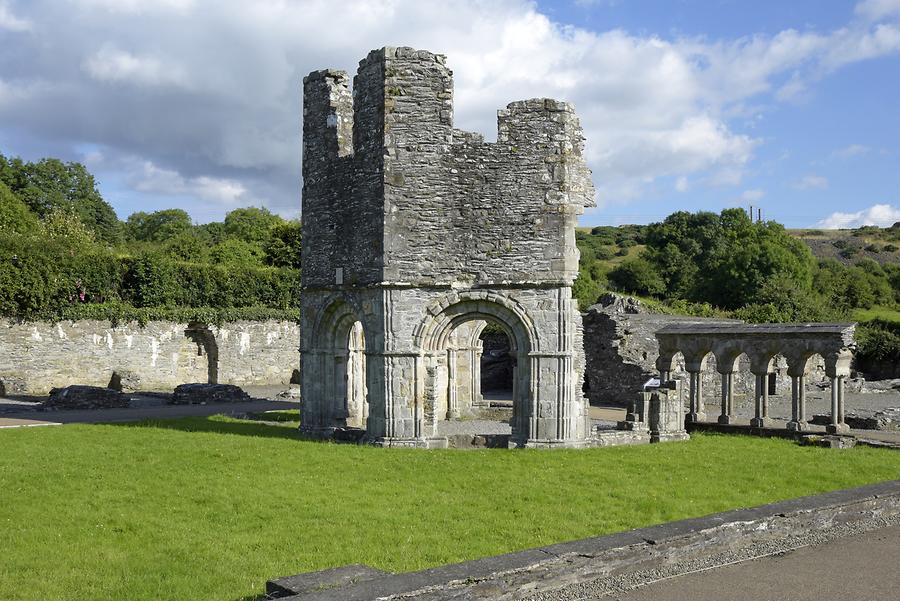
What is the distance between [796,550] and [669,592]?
1.93 meters

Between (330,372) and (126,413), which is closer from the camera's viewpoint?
(330,372)

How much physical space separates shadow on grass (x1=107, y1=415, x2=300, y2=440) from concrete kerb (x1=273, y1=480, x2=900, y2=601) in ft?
38.2

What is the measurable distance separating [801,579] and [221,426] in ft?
48.7

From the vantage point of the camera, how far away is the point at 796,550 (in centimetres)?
796

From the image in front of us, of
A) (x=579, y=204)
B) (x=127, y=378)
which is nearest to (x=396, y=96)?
(x=579, y=204)

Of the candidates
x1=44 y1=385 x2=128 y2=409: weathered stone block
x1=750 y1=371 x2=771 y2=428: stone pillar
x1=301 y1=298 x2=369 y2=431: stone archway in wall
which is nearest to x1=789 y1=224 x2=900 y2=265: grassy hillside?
x1=750 y1=371 x2=771 y2=428: stone pillar

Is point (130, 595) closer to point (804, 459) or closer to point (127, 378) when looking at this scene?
point (804, 459)

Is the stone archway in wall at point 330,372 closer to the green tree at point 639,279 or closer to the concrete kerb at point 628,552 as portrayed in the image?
the concrete kerb at point 628,552

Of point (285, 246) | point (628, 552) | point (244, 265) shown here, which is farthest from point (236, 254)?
point (628, 552)

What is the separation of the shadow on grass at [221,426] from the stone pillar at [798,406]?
11.0m

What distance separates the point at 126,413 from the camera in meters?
22.7

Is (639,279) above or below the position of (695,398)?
above

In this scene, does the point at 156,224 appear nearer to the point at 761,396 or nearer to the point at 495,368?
the point at 495,368

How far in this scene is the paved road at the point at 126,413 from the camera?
2050cm
